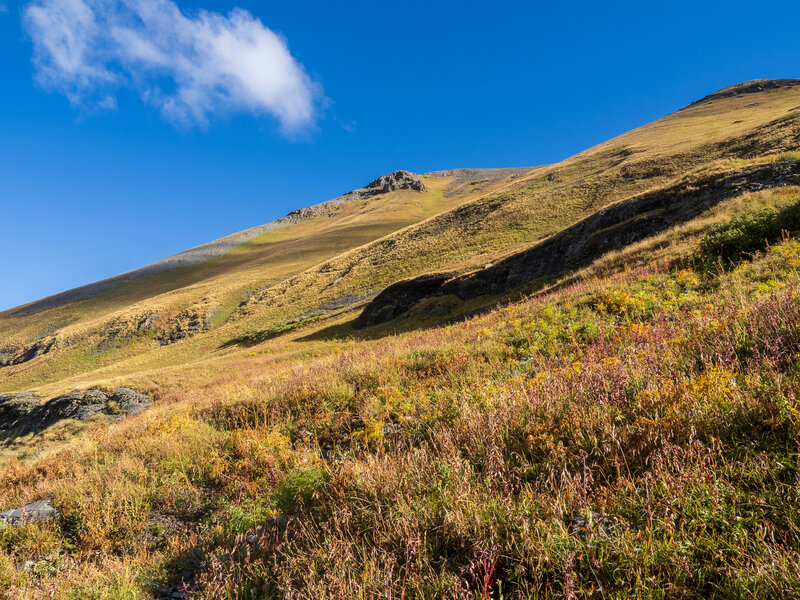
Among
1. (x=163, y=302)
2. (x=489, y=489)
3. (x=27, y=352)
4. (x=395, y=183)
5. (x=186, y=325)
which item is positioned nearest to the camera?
(x=489, y=489)

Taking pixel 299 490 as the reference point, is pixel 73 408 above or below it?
below

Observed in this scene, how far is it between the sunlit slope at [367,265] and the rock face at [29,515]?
2822 centimetres

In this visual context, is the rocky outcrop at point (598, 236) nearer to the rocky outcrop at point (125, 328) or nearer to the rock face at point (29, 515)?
the rock face at point (29, 515)

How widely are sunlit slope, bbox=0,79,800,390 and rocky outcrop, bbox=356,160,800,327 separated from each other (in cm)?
225

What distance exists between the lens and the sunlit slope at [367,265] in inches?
1581

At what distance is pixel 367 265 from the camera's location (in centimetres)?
5641

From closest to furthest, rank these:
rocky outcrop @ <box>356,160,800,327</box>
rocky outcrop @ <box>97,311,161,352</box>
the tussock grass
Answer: the tussock grass
rocky outcrop @ <box>356,160,800,327</box>
rocky outcrop @ <box>97,311,161,352</box>

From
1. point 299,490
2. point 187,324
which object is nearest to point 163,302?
point 187,324

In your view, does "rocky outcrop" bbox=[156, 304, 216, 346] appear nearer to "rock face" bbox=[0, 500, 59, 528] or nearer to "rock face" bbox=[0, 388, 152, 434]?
"rock face" bbox=[0, 388, 152, 434]

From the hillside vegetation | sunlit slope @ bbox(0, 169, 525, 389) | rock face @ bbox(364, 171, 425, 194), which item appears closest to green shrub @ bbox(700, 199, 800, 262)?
the hillside vegetation

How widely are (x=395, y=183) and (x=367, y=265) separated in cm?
12915

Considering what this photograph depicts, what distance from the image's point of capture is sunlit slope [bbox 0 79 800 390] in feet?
132

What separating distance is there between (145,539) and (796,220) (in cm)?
1597

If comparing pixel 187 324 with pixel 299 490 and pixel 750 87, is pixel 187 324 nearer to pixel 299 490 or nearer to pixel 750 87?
pixel 299 490
